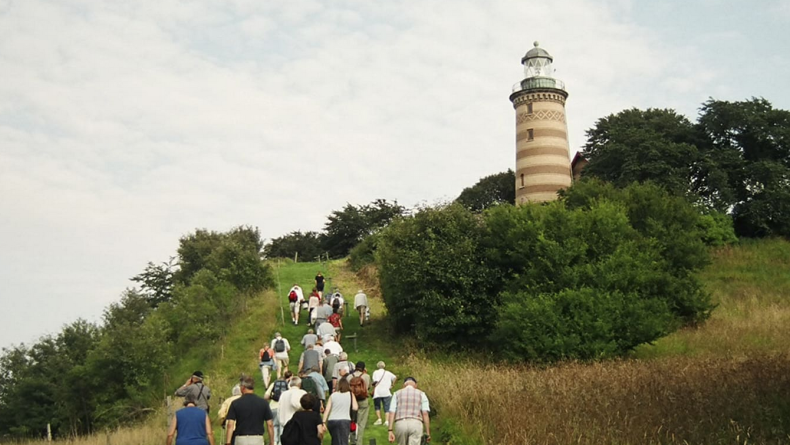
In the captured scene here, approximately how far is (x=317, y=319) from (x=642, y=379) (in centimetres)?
1165

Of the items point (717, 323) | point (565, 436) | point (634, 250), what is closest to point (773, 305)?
→ point (717, 323)

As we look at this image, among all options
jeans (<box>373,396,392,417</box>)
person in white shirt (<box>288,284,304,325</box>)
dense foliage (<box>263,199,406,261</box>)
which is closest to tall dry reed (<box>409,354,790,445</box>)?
jeans (<box>373,396,392,417</box>)

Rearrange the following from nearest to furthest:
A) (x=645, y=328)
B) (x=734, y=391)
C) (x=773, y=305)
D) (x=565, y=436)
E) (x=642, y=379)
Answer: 1. (x=565, y=436)
2. (x=734, y=391)
3. (x=642, y=379)
4. (x=645, y=328)
5. (x=773, y=305)

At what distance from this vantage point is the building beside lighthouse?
49.3 meters

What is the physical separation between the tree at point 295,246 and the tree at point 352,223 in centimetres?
470

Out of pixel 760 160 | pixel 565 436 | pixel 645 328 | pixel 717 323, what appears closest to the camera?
pixel 565 436

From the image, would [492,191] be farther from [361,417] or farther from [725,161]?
[361,417]

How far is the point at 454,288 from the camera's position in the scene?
86.1 ft

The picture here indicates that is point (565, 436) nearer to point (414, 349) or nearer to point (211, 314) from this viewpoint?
point (414, 349)

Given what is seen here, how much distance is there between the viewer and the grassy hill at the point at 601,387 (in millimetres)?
12078

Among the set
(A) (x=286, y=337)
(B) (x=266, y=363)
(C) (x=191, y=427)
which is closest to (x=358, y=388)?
(C) (x=191, y=427)

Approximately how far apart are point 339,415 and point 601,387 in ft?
20.7

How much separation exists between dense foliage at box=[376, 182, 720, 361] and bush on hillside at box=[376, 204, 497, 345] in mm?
41

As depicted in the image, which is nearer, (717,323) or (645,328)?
(645,328)
